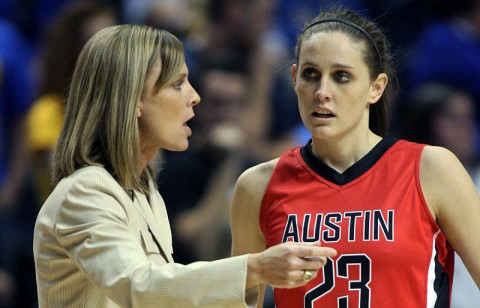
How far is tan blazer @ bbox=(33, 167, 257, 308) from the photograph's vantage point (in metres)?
2.48

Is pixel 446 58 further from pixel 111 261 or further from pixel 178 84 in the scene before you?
pixel 111 261

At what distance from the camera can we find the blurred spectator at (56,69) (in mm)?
5590

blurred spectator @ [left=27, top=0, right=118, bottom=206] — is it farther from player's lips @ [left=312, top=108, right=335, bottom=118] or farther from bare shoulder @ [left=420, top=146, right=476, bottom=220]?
A: bare shoulder @ [left=420, top=146, right=476, bottom=220]

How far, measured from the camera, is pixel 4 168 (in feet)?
19.9

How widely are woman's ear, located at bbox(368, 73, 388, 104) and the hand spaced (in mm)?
789

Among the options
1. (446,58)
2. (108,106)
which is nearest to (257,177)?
(108,106)

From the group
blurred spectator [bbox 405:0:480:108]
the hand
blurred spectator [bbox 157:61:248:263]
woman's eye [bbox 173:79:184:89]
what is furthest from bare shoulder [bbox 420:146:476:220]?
blurred spectator [bbox 405:0:480:108]

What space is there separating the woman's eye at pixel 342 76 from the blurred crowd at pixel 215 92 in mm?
2029

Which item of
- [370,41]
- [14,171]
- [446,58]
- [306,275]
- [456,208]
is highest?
[446,58]

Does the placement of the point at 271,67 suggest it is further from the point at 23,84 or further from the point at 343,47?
the point at 343,47

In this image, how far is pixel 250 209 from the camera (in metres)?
3.20

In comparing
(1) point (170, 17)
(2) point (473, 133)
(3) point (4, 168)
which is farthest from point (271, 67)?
(3) point (4, 168)

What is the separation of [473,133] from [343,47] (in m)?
2.65

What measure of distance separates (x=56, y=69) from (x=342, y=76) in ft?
9.80
